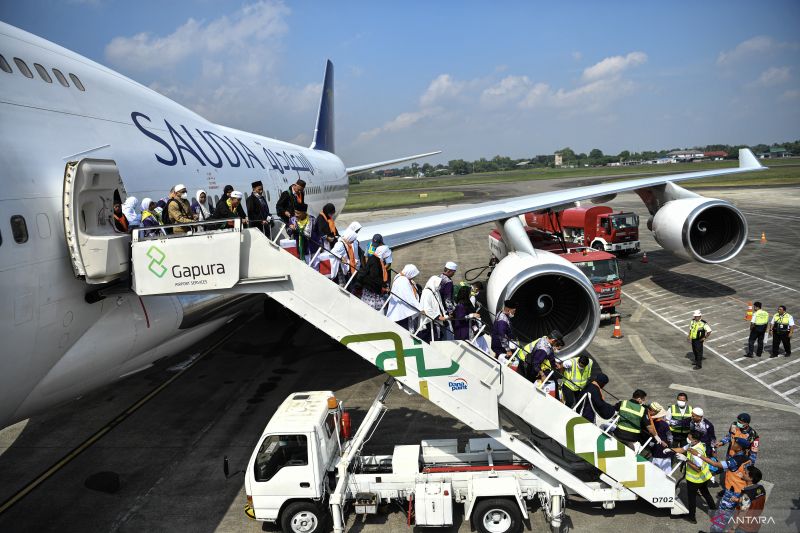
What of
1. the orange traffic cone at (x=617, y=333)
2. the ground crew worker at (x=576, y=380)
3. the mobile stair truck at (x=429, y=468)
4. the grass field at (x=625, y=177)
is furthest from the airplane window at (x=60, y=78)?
the grass field at (x=625, y=177)

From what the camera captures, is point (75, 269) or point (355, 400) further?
point (355, 400)

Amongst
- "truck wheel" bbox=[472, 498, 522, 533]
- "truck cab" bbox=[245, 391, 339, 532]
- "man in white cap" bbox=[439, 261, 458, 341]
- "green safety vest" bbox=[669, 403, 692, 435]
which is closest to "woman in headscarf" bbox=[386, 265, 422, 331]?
"man in white cap" bbox=[439, 261, 458, 341]

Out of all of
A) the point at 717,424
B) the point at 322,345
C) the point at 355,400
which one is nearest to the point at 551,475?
the point at 717,424

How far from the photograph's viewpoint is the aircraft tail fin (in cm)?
3513

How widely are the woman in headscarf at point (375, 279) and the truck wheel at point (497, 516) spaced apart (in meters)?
3.37

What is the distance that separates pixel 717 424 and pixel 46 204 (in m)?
11.9

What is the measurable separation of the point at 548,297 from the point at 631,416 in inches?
237

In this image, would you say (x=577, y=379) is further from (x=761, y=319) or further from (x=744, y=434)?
(x=761, y=319)

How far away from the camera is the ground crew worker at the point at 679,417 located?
9227 mm

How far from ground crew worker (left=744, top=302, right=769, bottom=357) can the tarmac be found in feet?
0.92

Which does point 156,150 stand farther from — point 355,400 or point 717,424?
point 717,424

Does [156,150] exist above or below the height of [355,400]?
above

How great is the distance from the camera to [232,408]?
13.6 metres

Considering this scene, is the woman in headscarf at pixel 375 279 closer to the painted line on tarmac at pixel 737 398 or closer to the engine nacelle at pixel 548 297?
the engine nacelle at pixel 548 297
